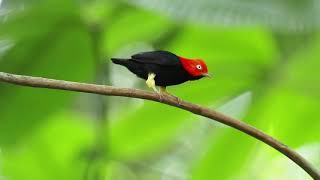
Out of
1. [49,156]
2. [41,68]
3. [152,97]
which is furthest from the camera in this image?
[49,156]

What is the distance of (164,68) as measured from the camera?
717mm

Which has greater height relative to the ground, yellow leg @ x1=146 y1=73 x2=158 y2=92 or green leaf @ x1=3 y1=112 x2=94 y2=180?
yellow leg @ x1=146 y1=73 x2=158 y2=92

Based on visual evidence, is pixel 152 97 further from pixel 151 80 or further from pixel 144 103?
pixel 144 103

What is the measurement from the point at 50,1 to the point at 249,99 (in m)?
0.31

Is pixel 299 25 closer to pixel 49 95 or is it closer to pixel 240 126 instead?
pixel 240 126

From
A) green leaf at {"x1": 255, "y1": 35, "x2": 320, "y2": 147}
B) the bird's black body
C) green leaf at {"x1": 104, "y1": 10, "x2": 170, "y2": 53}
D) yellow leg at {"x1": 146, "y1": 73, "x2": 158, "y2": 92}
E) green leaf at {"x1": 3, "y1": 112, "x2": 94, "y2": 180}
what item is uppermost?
the bird's black body

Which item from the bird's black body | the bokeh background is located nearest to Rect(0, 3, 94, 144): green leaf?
the bokeh background

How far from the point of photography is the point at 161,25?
0.99 m

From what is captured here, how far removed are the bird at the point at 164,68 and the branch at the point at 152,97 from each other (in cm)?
5

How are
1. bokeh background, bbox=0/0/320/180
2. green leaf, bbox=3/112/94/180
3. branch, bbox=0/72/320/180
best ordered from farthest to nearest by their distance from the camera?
1. green leaf, bbox=3/112/94/180
2. bokeh background, bbox=0/0/320/180
3. branch, bbox=0/72/320/180

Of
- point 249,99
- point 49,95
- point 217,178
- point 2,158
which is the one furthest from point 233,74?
point 2,158

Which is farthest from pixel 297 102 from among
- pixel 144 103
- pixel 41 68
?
pixel 41 68

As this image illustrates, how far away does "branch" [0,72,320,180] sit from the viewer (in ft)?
1.90

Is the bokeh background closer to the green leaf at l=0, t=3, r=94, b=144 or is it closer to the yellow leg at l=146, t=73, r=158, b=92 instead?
the green leaf at l=0, t=3, r=94, b=144
